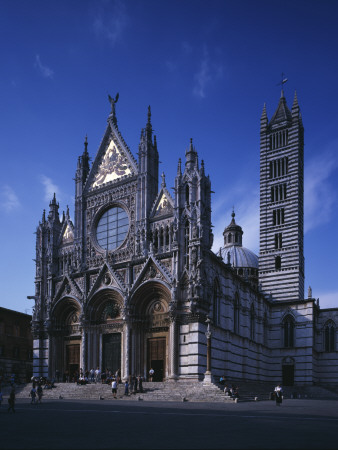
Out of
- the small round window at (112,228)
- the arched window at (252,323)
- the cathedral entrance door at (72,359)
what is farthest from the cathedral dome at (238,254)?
the cathedral entrance door at (72,359)

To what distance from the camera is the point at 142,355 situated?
3834 cm

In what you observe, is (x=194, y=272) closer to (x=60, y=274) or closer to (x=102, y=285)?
(x=102, y=285)

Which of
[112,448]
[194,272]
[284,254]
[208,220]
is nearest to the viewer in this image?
[112,448]

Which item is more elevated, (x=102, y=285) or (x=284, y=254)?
(x=284, y=254)

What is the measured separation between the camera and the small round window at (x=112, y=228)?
4253 cm

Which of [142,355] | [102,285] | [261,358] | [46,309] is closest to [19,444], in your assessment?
[142,355]

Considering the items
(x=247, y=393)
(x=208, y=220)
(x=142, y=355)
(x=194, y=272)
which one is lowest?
(x=247, y=393)

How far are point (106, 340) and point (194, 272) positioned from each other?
10.3 m

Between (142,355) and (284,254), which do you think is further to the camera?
(284,254)

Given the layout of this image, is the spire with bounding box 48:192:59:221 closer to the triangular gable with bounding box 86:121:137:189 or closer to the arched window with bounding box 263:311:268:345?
the triangular gable with bounding box 86:121:137:189

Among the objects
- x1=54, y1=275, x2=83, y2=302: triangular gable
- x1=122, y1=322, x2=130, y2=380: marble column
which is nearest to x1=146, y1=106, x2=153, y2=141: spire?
x1=54, y1=275, x2=83, y2=302: triangular gable

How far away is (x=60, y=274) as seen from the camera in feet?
150

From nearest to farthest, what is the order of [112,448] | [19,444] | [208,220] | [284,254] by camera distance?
[112,448], [19,444], [208,220], [284,254]

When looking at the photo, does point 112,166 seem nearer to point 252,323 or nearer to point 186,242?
point 186,242
